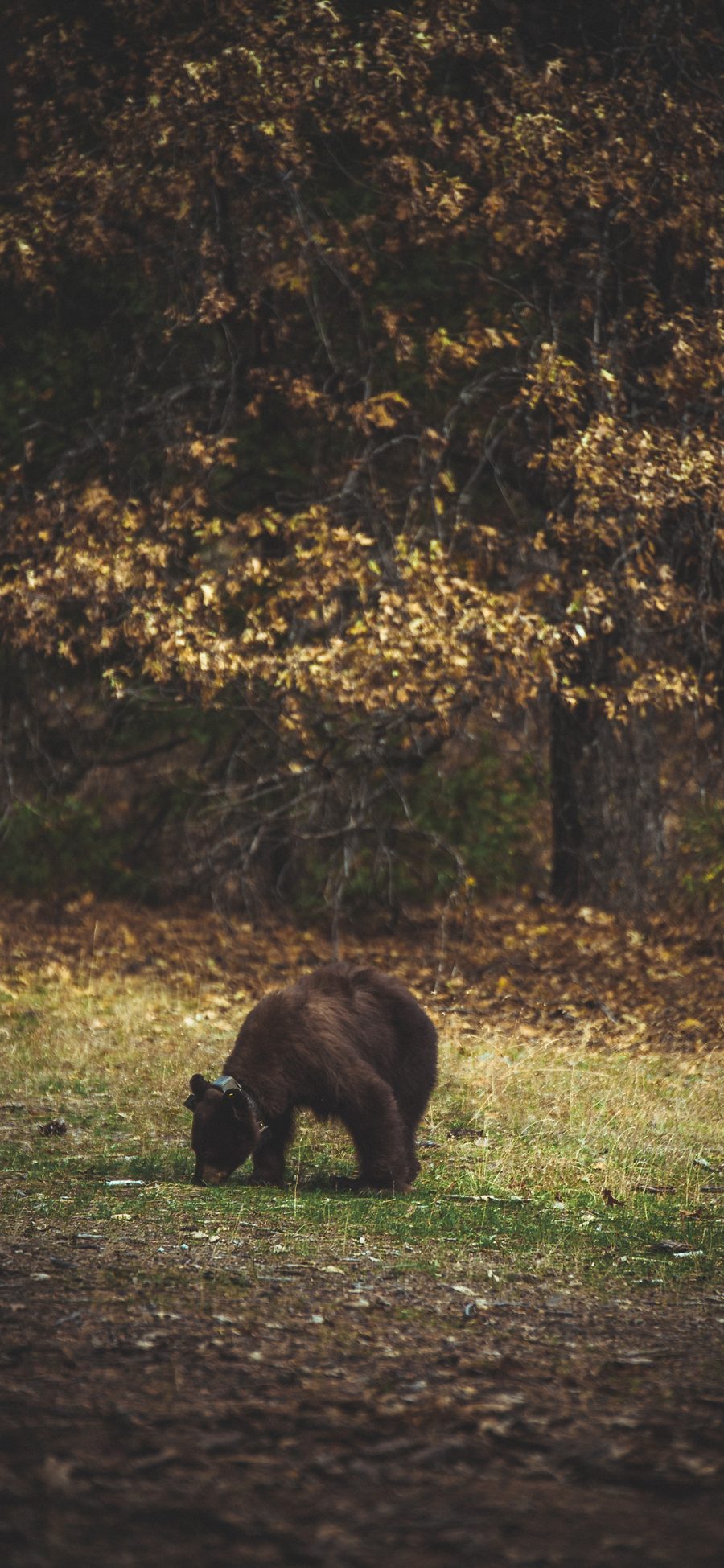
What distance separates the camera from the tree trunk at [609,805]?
14.6 m

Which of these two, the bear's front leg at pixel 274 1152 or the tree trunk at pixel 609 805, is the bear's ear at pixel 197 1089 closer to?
the bear's front leg at pixel 274 1152

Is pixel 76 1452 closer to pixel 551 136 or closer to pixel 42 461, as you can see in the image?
pixel 551 136

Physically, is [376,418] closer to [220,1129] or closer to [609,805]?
[609,805]

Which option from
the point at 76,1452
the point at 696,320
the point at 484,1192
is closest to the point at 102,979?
the point at 484,1192

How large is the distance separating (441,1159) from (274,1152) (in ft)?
3.51

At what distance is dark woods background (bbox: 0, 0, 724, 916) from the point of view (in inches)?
507

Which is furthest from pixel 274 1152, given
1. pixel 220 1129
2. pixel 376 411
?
pixel 376 411

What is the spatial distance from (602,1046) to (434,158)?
7853 millimetres

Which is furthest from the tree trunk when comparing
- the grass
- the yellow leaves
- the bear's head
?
the bear's head

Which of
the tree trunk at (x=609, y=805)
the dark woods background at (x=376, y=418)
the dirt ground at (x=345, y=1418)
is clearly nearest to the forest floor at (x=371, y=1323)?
the dirt ground at (x=345, y=1418)

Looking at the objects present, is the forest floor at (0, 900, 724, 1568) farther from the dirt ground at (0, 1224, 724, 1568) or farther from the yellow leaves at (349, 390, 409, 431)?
the yellow leaves at (349, 390, 409, 431)

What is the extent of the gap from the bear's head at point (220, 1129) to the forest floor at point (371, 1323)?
141 millimetres

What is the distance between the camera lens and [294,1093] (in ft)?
22.2

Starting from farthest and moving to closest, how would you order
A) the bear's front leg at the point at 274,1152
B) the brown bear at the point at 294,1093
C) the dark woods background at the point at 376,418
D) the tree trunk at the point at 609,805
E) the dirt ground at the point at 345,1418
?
the tree trunk at the point at 609,805 → the dark woods background at the point at 376,418 → the bear's front leg at the point at 274,1152 → the brown bear at the point at 294,1093 → the dirt ground at the point at 345,1418
